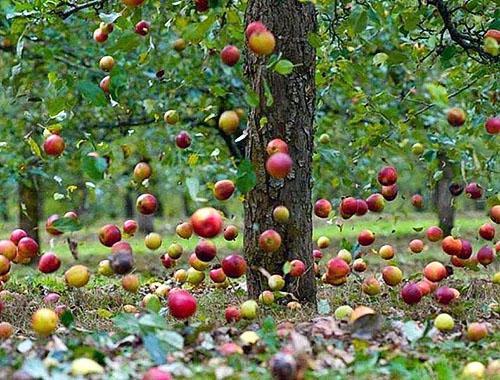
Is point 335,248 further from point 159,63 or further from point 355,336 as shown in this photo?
point 355,336

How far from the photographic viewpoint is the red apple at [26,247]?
360 centimetres

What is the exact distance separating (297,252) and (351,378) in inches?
60.3

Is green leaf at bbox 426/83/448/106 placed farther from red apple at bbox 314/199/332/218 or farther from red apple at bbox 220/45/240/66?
red apple at bbox 314/199/332/218

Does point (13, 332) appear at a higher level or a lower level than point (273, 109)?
lower

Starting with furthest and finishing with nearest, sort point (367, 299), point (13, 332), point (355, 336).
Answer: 1. point (367, 299)
2. point (13, 332)
3. point (355, 336)

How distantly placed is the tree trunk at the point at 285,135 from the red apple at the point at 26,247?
101cm

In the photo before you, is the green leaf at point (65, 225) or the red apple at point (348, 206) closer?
the green leaf at point (65, 225)

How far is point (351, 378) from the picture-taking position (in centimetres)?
226

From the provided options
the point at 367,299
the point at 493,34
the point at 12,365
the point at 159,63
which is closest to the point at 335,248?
the point at 159,63

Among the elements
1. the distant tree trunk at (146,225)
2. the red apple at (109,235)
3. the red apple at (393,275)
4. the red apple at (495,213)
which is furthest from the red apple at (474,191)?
the distant tree trunk at (146,225)

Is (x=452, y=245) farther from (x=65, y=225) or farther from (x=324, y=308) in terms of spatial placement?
(x=65, y=225)

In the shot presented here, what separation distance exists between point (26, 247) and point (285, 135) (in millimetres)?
1303

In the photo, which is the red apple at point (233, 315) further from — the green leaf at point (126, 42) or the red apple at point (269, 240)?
the green leaf at point (126, 42)

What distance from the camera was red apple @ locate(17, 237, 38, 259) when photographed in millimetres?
3596
